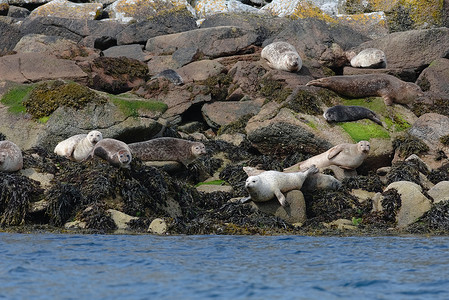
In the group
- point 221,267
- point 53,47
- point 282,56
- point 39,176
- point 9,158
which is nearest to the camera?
point 221,267

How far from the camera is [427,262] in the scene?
6207 mm

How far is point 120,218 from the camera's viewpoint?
8.82 meters

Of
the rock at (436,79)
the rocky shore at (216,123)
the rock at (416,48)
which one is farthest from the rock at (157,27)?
the rock at (436,79)

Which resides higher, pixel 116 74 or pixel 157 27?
pixel 157 27

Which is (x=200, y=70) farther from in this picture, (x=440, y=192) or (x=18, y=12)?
(x=18, y=12)

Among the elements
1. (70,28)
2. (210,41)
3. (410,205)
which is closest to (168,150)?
(410,205)

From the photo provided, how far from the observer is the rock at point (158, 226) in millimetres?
8422

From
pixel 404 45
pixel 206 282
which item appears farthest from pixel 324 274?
pixel 404 45

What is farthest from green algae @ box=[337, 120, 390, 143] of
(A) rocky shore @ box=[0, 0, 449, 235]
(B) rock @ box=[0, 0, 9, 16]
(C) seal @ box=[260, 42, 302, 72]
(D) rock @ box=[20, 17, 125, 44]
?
(B) rock @ box=[0, 0, 9, 16]

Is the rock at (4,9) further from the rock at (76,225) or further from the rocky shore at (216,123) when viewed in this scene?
the rock at (76,225)

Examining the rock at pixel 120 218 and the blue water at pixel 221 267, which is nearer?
the blue water at pixel 221 267

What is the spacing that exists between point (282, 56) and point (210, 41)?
3.01 m

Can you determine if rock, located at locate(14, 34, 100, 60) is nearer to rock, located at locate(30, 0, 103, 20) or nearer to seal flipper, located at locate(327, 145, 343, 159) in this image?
rock, located at locate(30, 0, 103, 20)

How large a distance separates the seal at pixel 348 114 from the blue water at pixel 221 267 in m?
4.80
